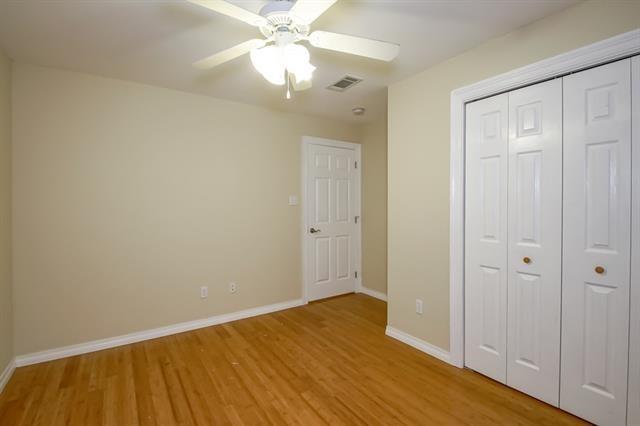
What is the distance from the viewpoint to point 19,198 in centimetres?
247

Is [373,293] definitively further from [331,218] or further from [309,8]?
[309,8]

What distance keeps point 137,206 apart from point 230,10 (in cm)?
229

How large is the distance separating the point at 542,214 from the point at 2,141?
390 centimetres

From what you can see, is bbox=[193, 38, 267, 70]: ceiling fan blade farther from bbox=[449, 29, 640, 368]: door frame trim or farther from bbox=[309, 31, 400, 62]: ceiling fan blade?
bbox=[449, 29, 640, 368]: door frame trim

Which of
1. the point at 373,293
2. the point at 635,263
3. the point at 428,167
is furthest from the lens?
the point at 373,293

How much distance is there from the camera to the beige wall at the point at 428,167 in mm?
2066

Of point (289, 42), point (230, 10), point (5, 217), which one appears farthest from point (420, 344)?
point (5, 217)

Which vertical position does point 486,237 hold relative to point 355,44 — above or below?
below

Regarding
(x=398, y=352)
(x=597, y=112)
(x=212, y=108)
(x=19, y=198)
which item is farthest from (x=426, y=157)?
(x=19, y=198)

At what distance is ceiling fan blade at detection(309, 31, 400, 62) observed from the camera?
1.47m

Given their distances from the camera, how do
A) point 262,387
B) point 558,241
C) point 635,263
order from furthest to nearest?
point 262,387
point 558,241
point 635,263

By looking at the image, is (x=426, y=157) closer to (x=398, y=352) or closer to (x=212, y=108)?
(x=398, y=352)

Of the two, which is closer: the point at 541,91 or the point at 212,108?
the point at 541,91

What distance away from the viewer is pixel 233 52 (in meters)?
1.67
